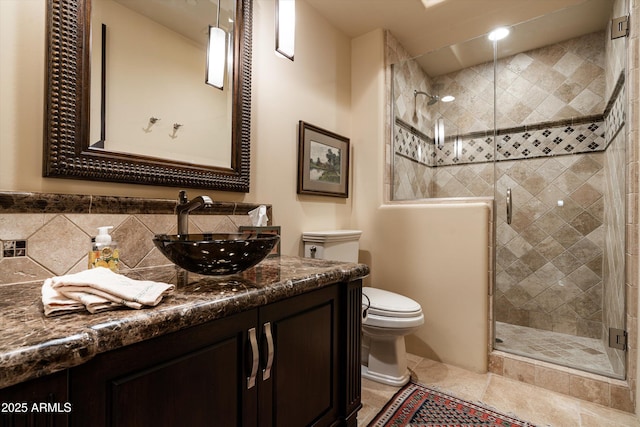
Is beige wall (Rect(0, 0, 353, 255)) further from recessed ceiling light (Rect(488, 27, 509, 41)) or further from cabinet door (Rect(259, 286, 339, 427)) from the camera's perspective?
recessed ceiling light (Rect(488, 27, 509, 41))

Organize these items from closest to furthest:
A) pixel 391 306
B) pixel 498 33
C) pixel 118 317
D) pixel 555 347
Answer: pixel 118 317 → pixel 391 306 → pixel 555 347 → pixel 498 33

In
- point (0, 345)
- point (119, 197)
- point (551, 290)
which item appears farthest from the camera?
point (551, 290)

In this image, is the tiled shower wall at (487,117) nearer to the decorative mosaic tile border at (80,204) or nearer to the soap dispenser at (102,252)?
the decorative mosaic tile border at (80,204)

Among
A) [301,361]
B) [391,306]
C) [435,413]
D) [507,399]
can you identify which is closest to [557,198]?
[507,399]

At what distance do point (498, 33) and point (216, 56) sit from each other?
2017 mm

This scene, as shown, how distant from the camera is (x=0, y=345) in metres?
0.48

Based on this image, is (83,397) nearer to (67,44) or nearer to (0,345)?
(0,345)

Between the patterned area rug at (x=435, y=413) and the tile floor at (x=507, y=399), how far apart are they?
5 centimetres

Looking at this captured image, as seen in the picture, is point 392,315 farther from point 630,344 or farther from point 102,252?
point 102,252

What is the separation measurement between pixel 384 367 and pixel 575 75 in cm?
250

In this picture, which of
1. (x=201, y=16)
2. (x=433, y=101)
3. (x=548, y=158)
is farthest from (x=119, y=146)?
(x=548, y=158)

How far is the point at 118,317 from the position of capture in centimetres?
61

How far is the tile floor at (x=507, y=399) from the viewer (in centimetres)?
149

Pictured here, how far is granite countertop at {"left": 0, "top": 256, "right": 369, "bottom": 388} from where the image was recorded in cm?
48
